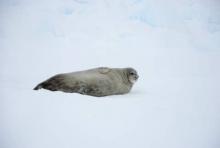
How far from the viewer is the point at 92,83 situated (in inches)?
93.3

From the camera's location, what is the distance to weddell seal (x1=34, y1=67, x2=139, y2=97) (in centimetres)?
229

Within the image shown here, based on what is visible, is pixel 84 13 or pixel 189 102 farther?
pixel 84 13

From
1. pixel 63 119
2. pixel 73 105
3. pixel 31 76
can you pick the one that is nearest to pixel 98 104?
pixel 73 105

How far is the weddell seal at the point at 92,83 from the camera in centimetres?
229

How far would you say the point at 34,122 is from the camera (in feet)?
5.74

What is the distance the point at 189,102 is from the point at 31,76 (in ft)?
3.99

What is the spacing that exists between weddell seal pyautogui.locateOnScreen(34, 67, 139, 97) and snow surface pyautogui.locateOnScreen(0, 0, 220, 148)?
0.09 meters

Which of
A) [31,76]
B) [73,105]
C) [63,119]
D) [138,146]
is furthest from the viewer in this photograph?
[31,76]

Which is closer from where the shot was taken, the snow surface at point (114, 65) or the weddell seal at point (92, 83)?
the snow surface at point (114, 65)

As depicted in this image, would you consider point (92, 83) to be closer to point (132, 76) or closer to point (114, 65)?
point (132, 76)

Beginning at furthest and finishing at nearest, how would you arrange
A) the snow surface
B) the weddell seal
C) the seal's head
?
the seal's head < the weddell seal < the snow surface

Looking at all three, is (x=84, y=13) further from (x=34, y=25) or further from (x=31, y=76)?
(x=31, y=76)

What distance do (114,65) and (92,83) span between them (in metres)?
0.95

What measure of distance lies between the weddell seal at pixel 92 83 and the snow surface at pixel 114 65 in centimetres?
9
